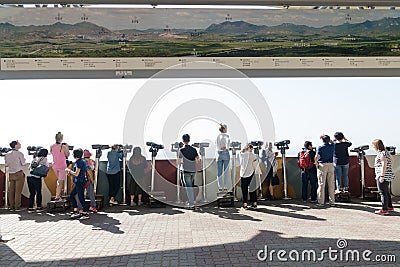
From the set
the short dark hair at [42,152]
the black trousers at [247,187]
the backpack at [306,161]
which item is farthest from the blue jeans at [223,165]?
the short dark hair at [42,152]

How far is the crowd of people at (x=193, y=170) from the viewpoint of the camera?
31.5 feet

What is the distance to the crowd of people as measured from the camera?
959cm

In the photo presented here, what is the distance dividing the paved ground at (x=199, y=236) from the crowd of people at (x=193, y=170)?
614 mm

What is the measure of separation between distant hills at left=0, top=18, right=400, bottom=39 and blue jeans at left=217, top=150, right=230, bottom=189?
366cm

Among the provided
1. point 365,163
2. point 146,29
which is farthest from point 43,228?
point 365,163

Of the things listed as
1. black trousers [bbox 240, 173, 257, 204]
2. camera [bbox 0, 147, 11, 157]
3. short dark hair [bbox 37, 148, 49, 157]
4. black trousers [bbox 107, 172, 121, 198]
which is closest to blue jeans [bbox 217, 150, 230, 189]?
black trousers [bbox 240, 173, 257, 204]

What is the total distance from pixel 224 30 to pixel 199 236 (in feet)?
13.2

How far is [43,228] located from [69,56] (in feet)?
11.3

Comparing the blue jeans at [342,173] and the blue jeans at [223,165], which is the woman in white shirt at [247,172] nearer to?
the blue jeans at [223,165]

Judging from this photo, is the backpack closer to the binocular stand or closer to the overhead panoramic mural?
the overhead panoramic mural

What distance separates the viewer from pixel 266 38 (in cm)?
791

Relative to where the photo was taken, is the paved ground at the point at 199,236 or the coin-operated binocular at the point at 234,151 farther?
the coin-operated binocular at the point at 234,151

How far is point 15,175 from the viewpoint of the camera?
10102 millimetres

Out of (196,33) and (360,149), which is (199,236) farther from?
(360,149)
